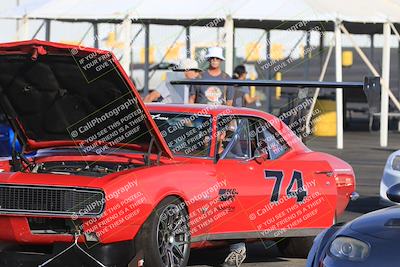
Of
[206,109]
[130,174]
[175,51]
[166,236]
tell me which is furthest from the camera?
[175,51]

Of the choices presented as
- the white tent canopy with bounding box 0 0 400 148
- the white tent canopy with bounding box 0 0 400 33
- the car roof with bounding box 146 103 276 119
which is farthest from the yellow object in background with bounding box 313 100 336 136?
the car roof with bounding box 146 103 276 119

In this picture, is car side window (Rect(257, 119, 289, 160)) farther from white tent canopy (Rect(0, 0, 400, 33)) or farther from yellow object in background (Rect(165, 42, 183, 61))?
yellow object in background (Rect(165, 42, 183, 61))

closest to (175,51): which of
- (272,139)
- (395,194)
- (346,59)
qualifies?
(346,59)

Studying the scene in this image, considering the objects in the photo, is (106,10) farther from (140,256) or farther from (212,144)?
(140,256)

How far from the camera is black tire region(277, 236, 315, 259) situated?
843 cm

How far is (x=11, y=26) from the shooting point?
25406 millimetres

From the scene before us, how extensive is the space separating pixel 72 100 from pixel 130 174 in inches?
37.6

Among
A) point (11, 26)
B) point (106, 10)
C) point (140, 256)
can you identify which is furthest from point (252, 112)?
point (11, 26)

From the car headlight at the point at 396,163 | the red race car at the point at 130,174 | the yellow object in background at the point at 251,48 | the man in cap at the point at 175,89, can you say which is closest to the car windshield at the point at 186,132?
the red race car at the point at 130,174

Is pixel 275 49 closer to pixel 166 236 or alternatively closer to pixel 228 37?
pixel 228 37

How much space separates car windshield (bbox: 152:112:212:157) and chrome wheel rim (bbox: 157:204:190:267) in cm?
89

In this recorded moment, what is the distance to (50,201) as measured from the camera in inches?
259

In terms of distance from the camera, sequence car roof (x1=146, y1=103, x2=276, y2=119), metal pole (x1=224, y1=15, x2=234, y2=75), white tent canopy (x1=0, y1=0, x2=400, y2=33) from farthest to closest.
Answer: metal pole (x1=224, y1=15, x2=234, y2=75), white tent canopy (x1=0, y1=0, x2=400, y2=33), car roof (x1=146, y1=103, x2=276, y2=119)

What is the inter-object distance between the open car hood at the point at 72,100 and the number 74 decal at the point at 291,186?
99 cm
